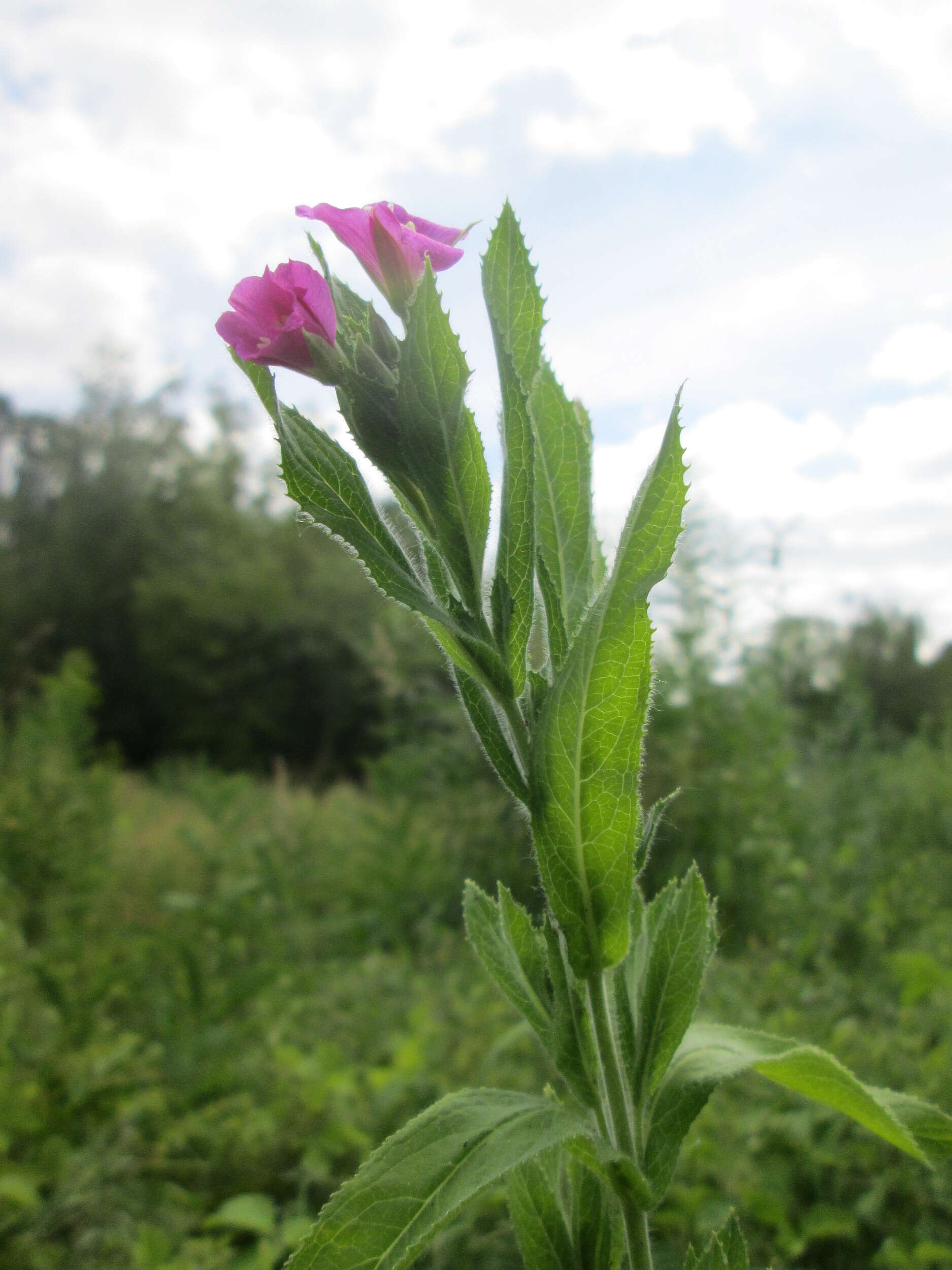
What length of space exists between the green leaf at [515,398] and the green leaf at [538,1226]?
0.59 meters

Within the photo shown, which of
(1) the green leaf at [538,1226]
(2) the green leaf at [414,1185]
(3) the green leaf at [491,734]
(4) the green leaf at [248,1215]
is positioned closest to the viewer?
(2) the green leaf at [414,1185]

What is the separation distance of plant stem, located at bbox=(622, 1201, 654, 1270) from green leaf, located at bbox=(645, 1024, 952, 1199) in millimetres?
33

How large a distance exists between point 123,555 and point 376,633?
18821 mm

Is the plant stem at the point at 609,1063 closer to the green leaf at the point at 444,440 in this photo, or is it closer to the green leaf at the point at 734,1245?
the green leaf at the point at 734,1245

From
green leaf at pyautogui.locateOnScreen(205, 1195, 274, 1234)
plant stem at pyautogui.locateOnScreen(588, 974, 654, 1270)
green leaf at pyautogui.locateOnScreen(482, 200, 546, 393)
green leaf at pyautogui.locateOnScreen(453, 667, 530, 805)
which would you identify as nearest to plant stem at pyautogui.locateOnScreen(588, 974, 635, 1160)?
plant stem at pyautogui.locateOnScreen(588, 974, 654, 1270)

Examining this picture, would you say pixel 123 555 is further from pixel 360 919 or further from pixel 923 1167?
pixel 923 1167

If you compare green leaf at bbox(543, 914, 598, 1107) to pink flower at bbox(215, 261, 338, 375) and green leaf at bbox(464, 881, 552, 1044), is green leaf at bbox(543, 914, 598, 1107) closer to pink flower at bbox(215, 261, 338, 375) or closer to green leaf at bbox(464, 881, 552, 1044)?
green leaf at bbox(464, 881, 552, 1044)

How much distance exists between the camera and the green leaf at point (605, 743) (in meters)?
0.82

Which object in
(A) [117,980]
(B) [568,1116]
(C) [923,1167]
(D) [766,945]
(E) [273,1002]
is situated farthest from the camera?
(D) [766,945]

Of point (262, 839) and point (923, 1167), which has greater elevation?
point (262, 839)

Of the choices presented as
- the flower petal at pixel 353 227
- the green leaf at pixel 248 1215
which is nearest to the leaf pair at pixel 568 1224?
the flower petal at pixel 353 227

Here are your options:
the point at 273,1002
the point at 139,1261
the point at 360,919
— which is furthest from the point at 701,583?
the point at 139,1261

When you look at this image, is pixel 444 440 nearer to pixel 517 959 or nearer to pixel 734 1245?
pixel 517 959

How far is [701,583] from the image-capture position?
561 cm
